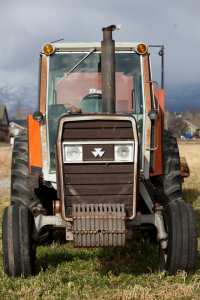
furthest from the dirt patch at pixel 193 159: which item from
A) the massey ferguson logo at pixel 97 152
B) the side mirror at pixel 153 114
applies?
the massey ferguson logo at pixel 97 152

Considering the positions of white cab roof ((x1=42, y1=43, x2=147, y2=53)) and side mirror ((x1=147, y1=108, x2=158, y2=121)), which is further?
white cab roof ((x1=42, y1=43, x2=147, y2=53))

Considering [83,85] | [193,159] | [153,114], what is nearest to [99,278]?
[153,114]

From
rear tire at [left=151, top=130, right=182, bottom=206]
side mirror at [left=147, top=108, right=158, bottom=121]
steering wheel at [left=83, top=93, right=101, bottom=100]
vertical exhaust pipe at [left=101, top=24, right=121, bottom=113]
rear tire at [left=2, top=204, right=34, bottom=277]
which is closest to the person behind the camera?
rear tire at [left=2, top=204, right=34, bottom=277]

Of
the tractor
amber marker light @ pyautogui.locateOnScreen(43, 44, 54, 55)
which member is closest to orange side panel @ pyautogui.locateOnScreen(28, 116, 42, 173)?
the tractor

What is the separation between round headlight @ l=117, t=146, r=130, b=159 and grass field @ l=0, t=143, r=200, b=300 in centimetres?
127

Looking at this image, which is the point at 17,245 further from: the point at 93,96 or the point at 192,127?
the point at 192,127

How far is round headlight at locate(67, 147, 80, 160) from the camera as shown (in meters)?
3.57

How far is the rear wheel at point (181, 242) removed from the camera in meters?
3.71

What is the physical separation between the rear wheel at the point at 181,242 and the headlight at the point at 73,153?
1.19 meters

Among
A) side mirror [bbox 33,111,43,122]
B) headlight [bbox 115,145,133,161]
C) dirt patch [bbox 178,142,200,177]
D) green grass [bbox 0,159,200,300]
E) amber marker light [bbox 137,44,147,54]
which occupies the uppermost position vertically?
amber marker light [bbox 137,44,147,54]

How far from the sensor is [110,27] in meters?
3.97

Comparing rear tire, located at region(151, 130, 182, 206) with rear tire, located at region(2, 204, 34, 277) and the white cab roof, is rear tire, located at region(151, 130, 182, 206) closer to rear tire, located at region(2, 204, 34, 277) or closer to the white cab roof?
the white cab roof

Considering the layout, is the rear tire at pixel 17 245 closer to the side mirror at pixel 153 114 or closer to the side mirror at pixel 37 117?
the side mirror at pixel 37 117

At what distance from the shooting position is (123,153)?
359cm
